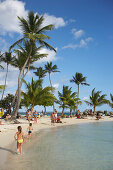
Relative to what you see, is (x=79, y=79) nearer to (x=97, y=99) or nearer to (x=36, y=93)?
(x=97, y=99)

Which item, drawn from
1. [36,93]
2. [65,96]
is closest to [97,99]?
[65,96]

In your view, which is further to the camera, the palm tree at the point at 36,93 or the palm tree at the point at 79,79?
the palm tree at the point at 79,79

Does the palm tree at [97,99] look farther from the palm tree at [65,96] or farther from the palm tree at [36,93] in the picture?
the palm tree at [36,93]

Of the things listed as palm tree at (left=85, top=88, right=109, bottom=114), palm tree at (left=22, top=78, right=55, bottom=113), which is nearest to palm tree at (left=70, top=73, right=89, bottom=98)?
palm tree at (left=85, top=88, right=109, bottom=114)

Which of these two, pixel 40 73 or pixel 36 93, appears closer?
pixel 36 93

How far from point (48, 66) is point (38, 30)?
846 inches

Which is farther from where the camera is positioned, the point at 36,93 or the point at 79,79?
the point at 79,79

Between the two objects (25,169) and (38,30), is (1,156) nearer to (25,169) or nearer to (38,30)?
(25,169)

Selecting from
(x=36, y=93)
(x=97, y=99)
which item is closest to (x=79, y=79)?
(x=97, y=99)

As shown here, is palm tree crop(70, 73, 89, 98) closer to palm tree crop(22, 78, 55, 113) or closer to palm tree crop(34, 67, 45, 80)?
palm tree crop(34, 67, 45, 80)

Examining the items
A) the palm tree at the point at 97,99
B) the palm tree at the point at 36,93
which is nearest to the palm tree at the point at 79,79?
the palm tree at the point at 97,99

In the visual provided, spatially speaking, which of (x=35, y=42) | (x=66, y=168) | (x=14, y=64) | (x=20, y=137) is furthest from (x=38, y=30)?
(x=66, y=168)

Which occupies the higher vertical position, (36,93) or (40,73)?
(40,73)

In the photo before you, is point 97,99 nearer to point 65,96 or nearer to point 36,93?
point 65,96
